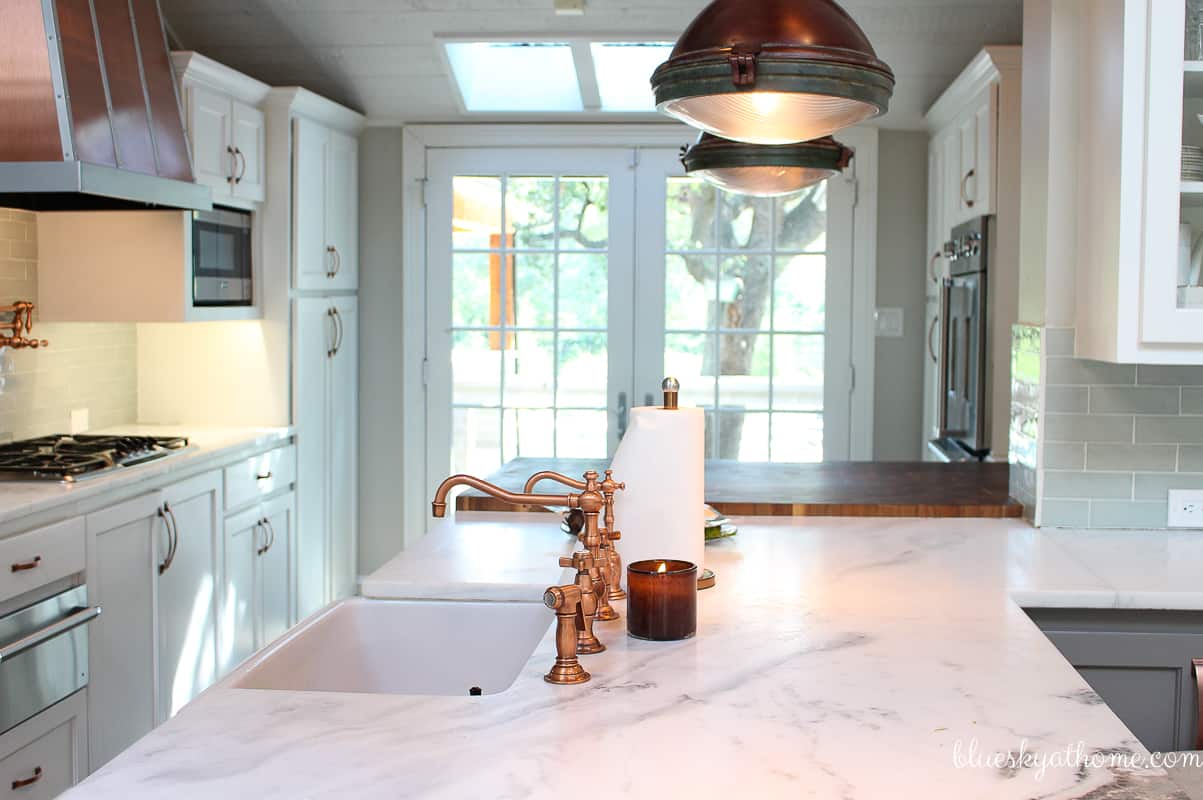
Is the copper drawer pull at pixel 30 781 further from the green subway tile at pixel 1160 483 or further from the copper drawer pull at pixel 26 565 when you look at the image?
the green subway tile at pixel 1160 483

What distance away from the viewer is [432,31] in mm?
4688

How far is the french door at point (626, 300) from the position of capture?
5211mm

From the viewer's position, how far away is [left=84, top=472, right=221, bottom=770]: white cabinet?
10.2ft

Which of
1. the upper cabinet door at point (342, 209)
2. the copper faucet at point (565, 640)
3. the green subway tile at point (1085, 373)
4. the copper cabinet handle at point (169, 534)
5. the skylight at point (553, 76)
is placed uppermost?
the skylight at point (553, 76)

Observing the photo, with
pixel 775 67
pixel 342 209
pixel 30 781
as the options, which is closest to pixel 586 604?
pixel 775 67

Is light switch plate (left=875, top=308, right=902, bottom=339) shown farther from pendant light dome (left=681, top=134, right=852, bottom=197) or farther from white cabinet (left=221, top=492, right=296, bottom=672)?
pendant light dome (left=681, top=134, right=852, bottom=197)

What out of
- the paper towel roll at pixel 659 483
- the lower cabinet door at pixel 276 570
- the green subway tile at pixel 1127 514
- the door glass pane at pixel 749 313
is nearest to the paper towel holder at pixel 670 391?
the paper towel roll at pixel 659 483

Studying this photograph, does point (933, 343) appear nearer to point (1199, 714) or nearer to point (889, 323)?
point (889, 323)

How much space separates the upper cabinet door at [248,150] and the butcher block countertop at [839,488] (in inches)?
61.0

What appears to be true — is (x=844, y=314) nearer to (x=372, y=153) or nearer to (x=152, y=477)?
(x=372, y=153)

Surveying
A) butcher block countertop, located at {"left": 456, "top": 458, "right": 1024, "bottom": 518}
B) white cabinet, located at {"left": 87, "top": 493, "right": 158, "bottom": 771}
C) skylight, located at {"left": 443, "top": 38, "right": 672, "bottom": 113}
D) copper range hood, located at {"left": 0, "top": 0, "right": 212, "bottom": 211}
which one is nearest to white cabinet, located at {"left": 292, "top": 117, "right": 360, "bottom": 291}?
skylight, located at {"left": 443, "top": 38, "right": 672, "bottom": 113}

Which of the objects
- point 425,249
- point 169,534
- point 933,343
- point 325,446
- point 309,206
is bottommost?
point 169,534

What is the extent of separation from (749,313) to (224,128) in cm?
226

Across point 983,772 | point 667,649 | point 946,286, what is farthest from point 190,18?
point 983,772
